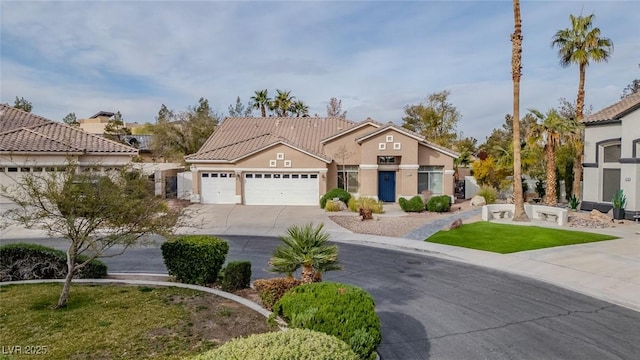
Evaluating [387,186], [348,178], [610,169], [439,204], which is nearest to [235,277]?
[439,204]

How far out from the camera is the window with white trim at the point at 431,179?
104 feet

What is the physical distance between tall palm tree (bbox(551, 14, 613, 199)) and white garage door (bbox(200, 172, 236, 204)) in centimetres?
2449

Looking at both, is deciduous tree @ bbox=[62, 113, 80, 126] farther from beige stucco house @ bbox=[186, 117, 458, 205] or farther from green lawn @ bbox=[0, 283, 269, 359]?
green lawn @ bbox=[0, 283, 269, 359]

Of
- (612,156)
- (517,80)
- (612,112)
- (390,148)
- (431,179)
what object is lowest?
(431,179)

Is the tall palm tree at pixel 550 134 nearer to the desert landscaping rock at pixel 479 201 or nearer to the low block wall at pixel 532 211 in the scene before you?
the low block wall at pixel 532 211

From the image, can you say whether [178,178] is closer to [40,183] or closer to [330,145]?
[330,145]

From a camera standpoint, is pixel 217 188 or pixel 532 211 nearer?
pixel 532 211

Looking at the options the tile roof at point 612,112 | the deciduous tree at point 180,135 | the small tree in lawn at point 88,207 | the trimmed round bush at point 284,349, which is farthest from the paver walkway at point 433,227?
the deciduous tree at point 180,135

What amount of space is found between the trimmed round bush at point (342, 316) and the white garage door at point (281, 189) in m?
23.8

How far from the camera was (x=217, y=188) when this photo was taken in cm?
3164

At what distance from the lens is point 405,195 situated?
31203 mm

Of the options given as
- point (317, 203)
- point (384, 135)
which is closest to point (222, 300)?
point (317, 203)

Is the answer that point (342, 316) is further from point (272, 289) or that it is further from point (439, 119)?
point (439, 119)

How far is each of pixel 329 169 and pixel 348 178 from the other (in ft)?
5.79
